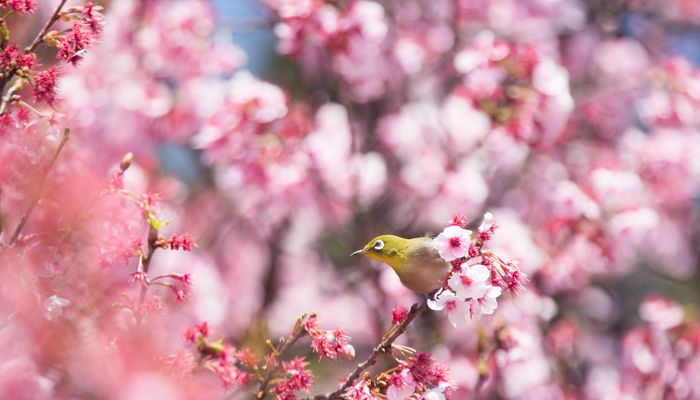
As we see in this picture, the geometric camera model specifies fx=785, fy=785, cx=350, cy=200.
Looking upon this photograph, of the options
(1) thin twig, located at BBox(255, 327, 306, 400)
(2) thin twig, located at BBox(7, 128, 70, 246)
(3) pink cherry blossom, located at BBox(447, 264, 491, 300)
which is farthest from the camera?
(1) thin twig, located at BBox(255, 327, 306, 400)

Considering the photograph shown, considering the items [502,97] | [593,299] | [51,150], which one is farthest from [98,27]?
[593,299]

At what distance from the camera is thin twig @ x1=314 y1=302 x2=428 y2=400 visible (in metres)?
1.50

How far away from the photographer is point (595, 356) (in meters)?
5.57

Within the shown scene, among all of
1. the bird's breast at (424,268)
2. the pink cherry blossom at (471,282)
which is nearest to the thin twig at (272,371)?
the bird's breast at (424,268)

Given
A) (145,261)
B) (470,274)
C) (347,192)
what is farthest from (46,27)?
(347,192)

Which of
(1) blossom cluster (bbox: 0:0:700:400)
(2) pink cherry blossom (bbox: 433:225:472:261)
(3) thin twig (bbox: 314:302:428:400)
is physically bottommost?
(1) blossom cluster (bbox: 0:0:700:400)

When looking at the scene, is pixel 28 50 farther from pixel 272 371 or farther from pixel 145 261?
pixel 272 371

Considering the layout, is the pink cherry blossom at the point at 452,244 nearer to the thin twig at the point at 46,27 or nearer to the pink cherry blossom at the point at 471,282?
the pink cherry blossom at the point at 471,282

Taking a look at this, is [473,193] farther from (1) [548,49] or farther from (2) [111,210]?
(2) [111,210]

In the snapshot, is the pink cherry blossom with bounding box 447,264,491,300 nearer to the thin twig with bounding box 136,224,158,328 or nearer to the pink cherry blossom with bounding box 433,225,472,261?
the pink cherry blossom with bounding box 433,225,472,261

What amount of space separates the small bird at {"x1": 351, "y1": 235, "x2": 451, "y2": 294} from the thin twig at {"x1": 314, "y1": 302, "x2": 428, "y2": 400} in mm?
Result: 66

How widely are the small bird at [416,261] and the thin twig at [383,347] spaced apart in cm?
7

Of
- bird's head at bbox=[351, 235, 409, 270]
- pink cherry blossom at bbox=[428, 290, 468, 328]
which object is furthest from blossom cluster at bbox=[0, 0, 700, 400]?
bird's head at bbox=[351, 235, 409, 270]

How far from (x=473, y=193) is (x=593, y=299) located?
227 cm
